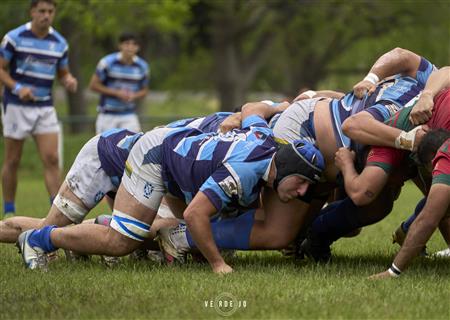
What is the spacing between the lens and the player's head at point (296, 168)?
6.79 m

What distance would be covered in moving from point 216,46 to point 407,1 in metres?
7.55

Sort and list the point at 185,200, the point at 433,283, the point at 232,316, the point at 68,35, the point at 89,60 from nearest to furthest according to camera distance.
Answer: the point at 232,316 < the point at 433,283 < the point at 185,200 < the point at 68,35 < the point at 89,60

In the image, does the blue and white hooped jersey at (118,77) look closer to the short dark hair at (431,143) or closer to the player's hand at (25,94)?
the player's hand at (25,94)

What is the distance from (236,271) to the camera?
694 cm

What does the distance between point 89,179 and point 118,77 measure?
339 inches

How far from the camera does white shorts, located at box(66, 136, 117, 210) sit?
25.3 feet

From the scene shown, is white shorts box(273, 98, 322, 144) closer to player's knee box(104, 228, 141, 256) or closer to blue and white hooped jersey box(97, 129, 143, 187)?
blue and white hooped jersey box(97, 129, 143, 187)

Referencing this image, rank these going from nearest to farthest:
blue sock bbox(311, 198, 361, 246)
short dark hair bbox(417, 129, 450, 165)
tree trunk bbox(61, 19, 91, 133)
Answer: short dark hair bbox(417, 129, 450, 165) < blue sock bbox(311, 198, 361, 246) < tree trunk bbox(61, 19, 91, 133)

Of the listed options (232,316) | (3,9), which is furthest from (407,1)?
(232,316)

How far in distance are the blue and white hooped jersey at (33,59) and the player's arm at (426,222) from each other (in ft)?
21.1

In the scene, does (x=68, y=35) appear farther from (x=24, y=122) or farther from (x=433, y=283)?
(x=433, y=283)

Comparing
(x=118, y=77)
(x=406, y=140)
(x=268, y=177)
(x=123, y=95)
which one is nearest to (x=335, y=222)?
(x=268, y=177)

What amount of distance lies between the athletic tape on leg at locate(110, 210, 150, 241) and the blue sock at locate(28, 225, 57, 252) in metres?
0.47

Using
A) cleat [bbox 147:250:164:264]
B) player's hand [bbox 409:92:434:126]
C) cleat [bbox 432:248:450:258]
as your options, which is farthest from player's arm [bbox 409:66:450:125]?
cleat [bbox 147:250:164:264]
